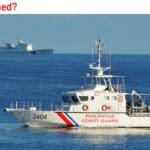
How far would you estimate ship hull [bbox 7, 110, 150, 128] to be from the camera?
90562mm

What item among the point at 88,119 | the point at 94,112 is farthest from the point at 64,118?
the point at 94,112

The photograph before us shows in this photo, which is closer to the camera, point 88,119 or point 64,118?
point 64,118

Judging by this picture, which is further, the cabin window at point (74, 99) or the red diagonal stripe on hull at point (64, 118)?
the cabin window at point (74, 99)

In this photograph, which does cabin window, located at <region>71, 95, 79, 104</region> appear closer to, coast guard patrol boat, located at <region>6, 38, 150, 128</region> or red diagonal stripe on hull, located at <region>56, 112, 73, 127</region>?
coast guard patrol boat, located at <region>6, 38, 150, 128</region>

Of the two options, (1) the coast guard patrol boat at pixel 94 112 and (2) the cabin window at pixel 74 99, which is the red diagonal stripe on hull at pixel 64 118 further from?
(2) the cabin window at pixel 74 99

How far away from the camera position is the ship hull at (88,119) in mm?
90562

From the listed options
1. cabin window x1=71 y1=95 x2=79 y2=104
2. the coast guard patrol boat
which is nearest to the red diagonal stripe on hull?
the coast guard patrol boat

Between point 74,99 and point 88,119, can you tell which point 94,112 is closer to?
point 88,119

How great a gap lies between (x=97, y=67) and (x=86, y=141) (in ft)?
34.3

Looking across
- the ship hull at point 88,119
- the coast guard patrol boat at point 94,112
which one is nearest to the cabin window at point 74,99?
the coast guard patrol boat at point 94,112

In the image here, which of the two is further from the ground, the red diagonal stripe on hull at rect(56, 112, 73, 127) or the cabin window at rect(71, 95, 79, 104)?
the cabin window at rect(71, 95, 79, 104)

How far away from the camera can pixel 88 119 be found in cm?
9069

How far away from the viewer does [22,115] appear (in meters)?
91.3
